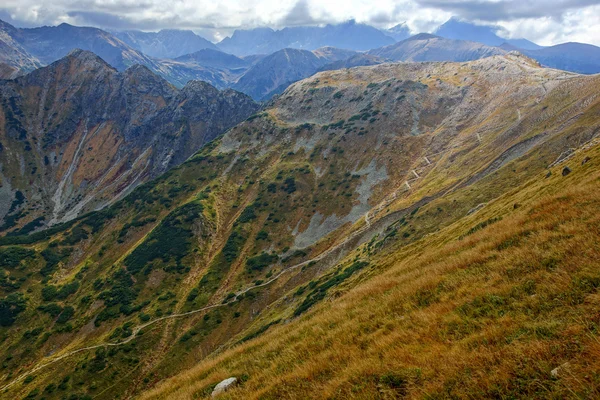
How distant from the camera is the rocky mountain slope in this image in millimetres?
11312

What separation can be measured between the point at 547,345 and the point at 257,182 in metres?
142

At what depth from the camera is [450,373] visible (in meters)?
9.00

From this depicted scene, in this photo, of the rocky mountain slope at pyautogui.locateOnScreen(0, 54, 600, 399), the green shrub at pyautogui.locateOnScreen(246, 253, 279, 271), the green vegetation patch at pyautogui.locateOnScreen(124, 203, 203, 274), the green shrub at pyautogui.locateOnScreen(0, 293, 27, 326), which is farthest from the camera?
the green vegetation patch at pyautogui.locateOnScreen(124, 203, 203, 274)

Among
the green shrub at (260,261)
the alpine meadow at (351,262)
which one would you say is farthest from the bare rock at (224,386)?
the green shrub at (260,261)

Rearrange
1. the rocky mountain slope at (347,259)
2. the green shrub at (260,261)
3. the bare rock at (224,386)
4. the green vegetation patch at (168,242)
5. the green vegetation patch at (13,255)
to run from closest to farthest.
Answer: the rocky mountain slope at (347,259)
the bare rock at (224,386)
the green shrub at (260,261)
the green vegetation patch at (168,242)
the green vegetation patch at (13,255)

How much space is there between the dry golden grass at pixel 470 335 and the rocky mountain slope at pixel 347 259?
0.27ft

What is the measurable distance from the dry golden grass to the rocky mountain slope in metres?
0.08

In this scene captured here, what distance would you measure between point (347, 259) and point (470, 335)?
Answer: 69767mm

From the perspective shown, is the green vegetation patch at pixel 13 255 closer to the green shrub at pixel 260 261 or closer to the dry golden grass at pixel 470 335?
the green shrub at pixel 260 261

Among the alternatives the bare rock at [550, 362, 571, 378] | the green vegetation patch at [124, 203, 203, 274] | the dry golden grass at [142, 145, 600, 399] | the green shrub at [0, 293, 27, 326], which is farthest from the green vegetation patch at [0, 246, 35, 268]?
the bare rock at [550, 362, 571, 378]

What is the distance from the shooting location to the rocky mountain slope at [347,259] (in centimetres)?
1131

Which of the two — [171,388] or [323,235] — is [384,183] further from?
[171,388]

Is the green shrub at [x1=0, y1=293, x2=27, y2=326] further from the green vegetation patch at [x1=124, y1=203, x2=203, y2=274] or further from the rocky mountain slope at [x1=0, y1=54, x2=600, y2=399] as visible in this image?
the green vegetation patch at [x1=124, y1=203, x2=203, y2=274]

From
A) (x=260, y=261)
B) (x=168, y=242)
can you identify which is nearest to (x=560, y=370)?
(x=260, y=261)
